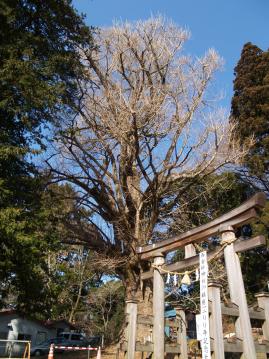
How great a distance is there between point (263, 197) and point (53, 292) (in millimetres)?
6616

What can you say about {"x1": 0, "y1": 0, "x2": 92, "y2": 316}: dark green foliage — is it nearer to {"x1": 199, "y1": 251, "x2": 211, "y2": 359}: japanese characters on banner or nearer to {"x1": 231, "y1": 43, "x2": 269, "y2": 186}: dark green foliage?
{"x1": 199, "y1": 251, "x2": 211, "y2": 359}: japanese characters on banner

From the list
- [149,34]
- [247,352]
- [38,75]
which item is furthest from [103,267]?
[149,34]

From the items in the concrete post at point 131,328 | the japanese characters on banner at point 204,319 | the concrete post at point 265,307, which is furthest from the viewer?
the concrete post at point 131,328

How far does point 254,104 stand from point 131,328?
1401 cm

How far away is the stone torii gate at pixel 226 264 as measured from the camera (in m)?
7.01

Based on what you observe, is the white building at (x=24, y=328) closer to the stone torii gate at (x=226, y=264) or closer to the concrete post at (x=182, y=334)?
the concrete post at (x=182, y=334)

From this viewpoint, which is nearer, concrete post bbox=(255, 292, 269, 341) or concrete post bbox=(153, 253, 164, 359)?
concrete post bbox=(255, 292, 269, 341)

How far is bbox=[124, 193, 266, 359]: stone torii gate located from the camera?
7.01m

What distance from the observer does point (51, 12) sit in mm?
12656

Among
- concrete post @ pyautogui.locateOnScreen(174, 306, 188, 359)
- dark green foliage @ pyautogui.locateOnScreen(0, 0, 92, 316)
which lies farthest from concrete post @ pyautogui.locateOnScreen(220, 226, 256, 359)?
dark green foliage @ pyautogui.locateOnScreen(0, 0, 92, 316)

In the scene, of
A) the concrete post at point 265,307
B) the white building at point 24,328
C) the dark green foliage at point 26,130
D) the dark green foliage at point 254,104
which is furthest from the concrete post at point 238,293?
the white building at point 24,328

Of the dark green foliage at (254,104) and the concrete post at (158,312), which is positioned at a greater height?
the dark green foliage at (254,104)

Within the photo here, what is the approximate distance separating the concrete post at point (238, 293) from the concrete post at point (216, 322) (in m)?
0.83

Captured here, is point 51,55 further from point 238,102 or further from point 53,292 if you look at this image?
point 238,102
